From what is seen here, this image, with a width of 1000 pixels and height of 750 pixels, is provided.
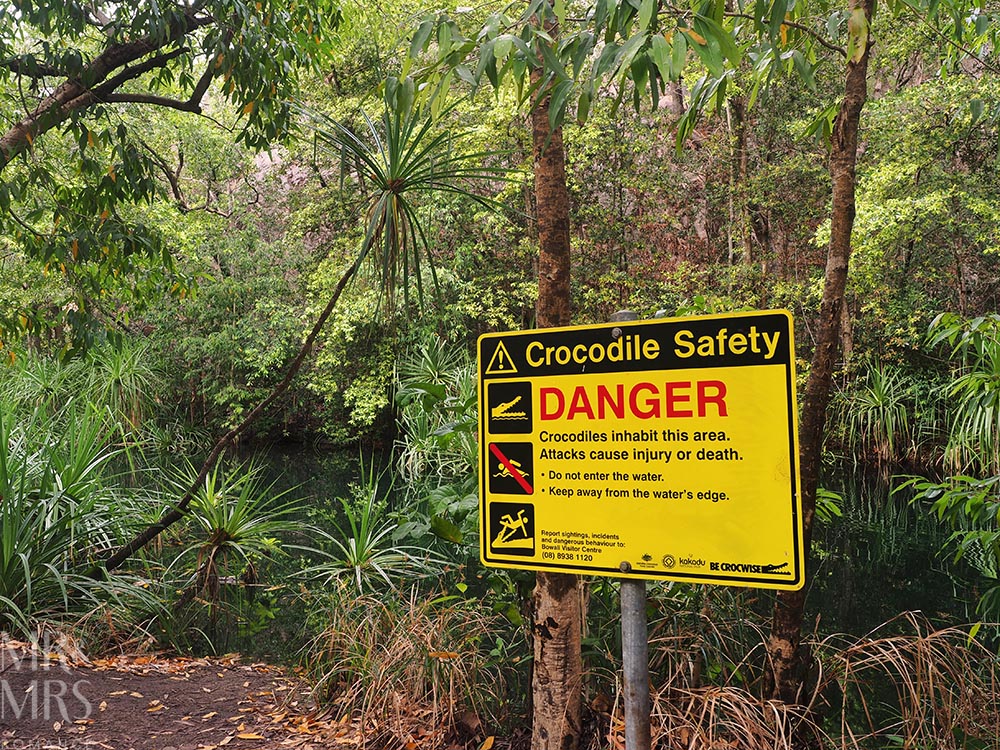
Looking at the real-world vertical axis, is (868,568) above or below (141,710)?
above

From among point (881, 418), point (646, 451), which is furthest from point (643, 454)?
point (881, 418)

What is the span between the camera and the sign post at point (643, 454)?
119 centimetres

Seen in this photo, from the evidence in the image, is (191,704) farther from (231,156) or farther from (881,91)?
(881,91)

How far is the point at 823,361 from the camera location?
8.46 ft

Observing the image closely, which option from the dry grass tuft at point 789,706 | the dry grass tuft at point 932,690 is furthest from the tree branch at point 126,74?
the dry grass tuft at point 932,690

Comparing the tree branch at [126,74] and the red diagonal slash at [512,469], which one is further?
the tree branch at [126,74]

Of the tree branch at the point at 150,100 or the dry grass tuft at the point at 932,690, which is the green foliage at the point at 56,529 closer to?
the tree branch at the point at 150,100

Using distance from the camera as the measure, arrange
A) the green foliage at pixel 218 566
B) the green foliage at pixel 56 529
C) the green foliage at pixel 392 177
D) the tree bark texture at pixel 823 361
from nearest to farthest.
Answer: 1. the tree bark texture at pixel 823 361
2. the green foliage at pixel 392 177
3. the green foliage at pixel 56 529
4. the green foliage at pixel 218 566

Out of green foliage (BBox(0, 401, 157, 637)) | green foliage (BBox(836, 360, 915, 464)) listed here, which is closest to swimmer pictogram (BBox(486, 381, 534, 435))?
green foliage (BBox(0, 401, 157, 637))

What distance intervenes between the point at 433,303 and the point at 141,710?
9.49 m

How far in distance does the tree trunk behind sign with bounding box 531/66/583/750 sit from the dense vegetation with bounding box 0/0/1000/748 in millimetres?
310

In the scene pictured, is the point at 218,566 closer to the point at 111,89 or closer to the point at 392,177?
the point at 111,89

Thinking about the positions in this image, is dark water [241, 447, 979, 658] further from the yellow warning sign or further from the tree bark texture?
the yellow warning sign

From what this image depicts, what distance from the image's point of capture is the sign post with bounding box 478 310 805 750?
1194 millimetres
